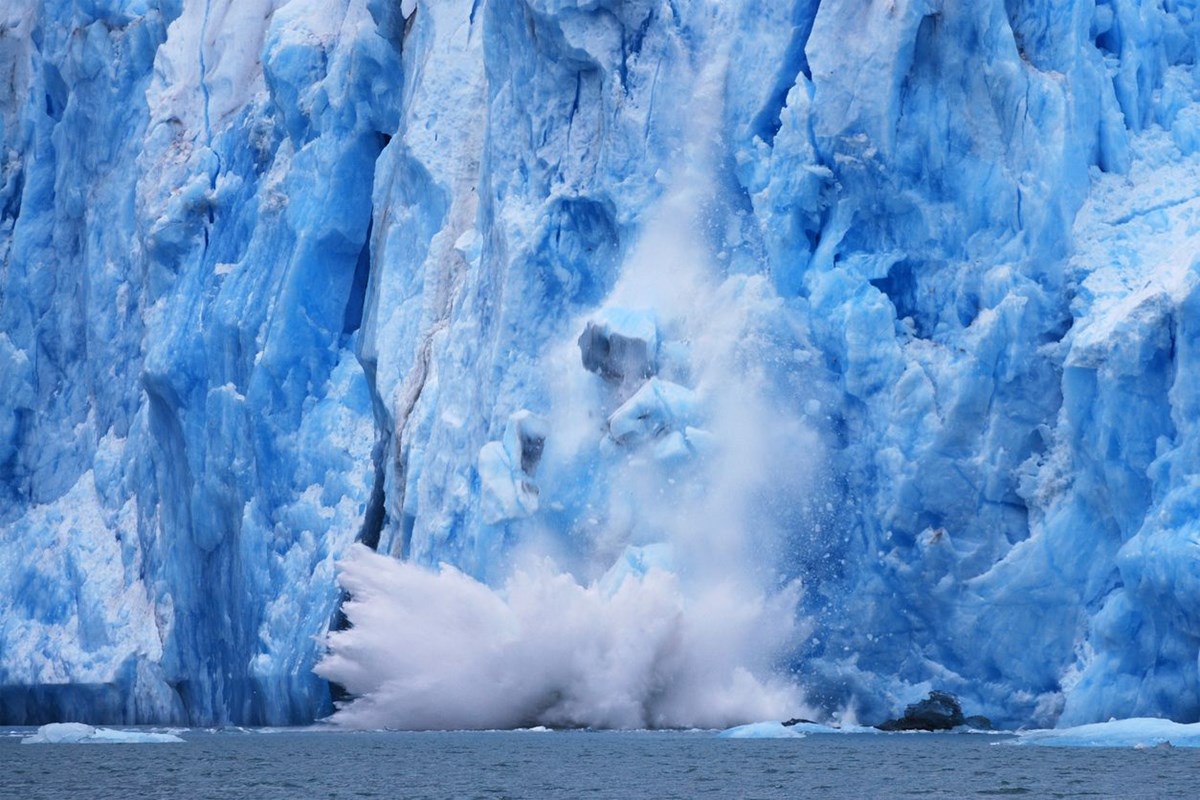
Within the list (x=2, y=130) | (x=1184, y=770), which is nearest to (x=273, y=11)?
(x=2, y=130)

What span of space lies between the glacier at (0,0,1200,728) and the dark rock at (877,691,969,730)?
0.16 m

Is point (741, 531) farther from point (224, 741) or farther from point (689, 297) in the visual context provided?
point (224, 741)

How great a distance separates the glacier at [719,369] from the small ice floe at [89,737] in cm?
219

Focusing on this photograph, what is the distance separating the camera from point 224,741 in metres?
23.1

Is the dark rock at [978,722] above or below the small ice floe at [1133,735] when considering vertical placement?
above

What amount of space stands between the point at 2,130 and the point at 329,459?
40.4ft

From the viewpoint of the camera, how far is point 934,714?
20844 mm

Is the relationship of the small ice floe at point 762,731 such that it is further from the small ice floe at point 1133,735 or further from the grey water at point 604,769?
the small ice floe at point 1133,735

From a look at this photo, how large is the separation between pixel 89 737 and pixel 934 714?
9797 millimetres

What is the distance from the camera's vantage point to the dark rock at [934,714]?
68.0 feet

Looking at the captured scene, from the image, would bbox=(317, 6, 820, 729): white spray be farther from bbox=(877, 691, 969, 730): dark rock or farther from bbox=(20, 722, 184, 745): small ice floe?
bbox=(20, 722, 184, 745): small ice floe

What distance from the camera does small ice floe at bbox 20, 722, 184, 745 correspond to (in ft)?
74.5

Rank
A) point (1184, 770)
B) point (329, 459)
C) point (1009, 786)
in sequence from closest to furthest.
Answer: point (1009, 786), point (1184, 770), point (329, 459)

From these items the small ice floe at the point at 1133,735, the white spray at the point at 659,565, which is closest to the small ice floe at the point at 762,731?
the white spray at the point at 659,565
